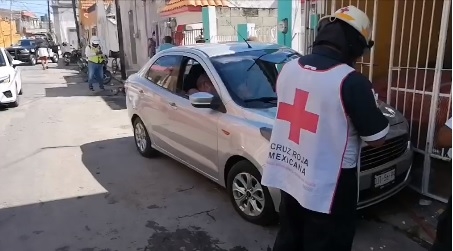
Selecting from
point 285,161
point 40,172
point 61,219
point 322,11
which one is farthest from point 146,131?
point 285,161

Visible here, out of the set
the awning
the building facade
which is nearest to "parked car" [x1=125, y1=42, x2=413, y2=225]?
the awning

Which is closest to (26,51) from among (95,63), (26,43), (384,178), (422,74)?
(26,43)

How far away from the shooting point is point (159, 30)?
583 inches

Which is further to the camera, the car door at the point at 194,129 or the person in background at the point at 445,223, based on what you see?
the car door at the point at 194,129

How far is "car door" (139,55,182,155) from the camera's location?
4645mm

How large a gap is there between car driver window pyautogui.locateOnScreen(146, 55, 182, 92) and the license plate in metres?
2.46

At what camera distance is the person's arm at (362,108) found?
183 cm

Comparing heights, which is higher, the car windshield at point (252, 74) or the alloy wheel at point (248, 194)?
the car windshield at point (252, 74)

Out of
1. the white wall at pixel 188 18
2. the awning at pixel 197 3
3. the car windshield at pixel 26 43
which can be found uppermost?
the awning at pixel 197 3

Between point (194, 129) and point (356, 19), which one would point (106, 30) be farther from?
point (356, 19)

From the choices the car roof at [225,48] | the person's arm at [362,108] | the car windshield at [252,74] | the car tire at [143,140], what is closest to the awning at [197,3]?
the car tire at [143,140]

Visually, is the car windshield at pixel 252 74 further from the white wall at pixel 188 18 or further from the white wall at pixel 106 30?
the white wall at pixel 106 30

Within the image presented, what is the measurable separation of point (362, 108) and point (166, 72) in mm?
Result: 3372

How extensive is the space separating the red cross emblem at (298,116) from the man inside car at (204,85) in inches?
71.1
